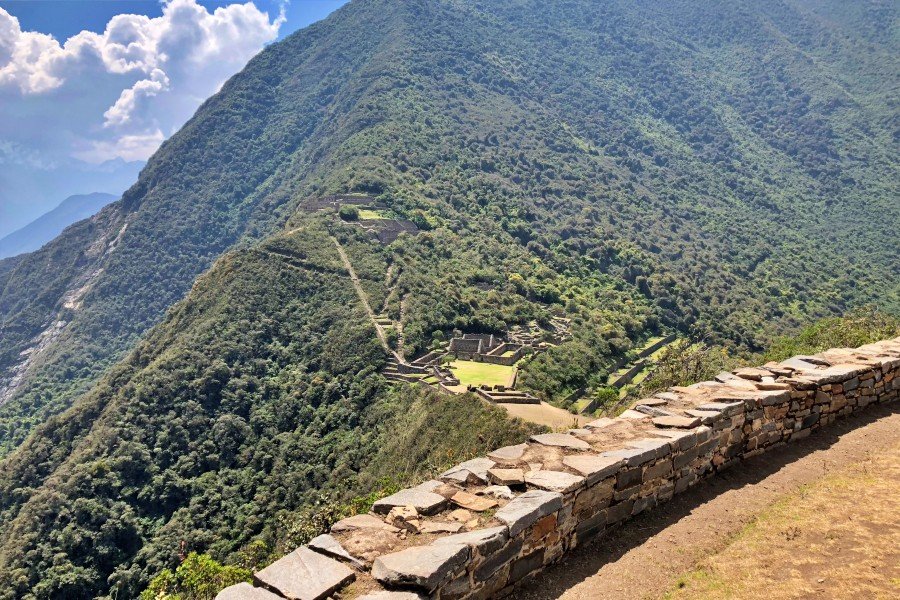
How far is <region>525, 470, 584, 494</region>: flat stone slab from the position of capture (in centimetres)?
588

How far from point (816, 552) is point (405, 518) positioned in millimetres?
3976

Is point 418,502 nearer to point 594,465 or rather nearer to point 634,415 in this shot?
point 594,465

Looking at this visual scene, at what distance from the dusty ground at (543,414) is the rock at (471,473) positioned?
93.2 ft

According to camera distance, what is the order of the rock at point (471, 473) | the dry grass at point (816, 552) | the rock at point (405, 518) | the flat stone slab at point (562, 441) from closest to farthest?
the dry grass at point (816, 552)
the rock at point (405, 518)
the rock at point (471, 473)
the flat stone slab at point (562, 441)

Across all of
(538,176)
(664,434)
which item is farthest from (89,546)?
(538,176)

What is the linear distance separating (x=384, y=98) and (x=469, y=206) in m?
54.8

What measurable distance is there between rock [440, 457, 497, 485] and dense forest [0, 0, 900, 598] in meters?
8.62

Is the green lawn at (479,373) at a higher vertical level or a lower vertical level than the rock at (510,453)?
lower

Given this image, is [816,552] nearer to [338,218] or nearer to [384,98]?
[338,218]

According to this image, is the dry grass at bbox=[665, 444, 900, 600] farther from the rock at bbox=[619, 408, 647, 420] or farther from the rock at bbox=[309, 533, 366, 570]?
the rock at bbox=[309, 533, 366, 570]

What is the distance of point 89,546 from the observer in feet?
146

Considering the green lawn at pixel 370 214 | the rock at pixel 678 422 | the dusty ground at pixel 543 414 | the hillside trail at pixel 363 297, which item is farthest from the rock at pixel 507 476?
the green lawn at pixel 370 214

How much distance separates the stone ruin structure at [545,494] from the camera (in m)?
4.84

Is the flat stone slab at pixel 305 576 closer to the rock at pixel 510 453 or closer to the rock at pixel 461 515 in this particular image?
the rock at pixel 461 515
